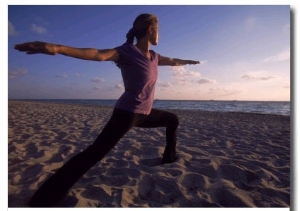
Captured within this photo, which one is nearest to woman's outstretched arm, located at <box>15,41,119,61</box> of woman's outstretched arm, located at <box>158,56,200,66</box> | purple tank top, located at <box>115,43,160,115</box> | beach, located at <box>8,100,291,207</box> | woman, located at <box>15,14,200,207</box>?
woman, located at <box>15,14,200,207</box>

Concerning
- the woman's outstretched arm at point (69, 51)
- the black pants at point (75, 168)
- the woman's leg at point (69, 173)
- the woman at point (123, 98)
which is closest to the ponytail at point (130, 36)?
the woman at point (123, 98)

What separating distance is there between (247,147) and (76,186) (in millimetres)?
2987

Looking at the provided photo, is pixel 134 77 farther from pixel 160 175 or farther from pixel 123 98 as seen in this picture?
pixel 160 175

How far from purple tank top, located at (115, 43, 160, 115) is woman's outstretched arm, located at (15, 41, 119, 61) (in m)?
0.13

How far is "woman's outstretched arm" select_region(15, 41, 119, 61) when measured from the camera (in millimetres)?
1562

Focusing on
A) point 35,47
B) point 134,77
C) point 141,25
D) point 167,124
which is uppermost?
point 141,25

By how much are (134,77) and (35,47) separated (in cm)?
90

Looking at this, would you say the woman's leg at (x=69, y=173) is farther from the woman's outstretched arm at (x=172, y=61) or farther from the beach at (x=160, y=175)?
the woman's outstretched arm at (x=172, y=61)

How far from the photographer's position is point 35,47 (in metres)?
1.57

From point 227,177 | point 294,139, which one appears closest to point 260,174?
point 227,177

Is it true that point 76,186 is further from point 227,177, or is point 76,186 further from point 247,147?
point 247,147

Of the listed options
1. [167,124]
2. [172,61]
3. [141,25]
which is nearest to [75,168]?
[167,124]

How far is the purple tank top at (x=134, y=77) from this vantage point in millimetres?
2176

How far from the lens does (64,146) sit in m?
4.03
